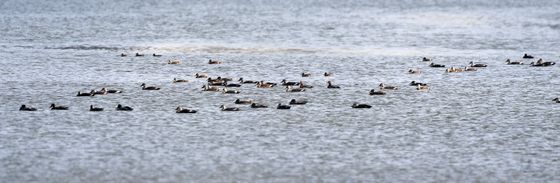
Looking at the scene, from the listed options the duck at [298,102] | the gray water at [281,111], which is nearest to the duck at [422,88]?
the gray water at [281,111]

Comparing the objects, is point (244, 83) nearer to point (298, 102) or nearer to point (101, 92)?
point (298, 102)

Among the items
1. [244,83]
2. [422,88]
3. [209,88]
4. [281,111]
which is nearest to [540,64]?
[422,88]

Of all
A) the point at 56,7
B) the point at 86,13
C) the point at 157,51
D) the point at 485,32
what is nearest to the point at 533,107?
the point at 157,51

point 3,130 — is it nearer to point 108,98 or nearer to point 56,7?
point 108,98

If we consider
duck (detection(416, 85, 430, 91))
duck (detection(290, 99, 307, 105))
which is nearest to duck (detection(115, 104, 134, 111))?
duck (detection(290, 99, 307, 105))

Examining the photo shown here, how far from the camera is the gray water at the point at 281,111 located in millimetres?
21938

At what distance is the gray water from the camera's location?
21938mm

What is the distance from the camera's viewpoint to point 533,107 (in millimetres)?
29953

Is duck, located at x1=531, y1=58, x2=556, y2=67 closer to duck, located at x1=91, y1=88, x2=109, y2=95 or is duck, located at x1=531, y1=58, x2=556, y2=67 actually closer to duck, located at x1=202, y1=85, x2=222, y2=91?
duck, located at x1=202, y1=85, x2=222, y2=91

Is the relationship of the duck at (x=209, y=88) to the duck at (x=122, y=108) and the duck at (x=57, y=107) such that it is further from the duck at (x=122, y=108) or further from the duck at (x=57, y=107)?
the duck at (x=57, y=107)

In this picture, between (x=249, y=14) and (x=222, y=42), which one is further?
(x=249, y=14)

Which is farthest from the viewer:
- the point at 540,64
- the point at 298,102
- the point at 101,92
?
the point at 540,64

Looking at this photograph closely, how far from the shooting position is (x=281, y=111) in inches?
1152

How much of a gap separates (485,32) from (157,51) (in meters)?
20.3
